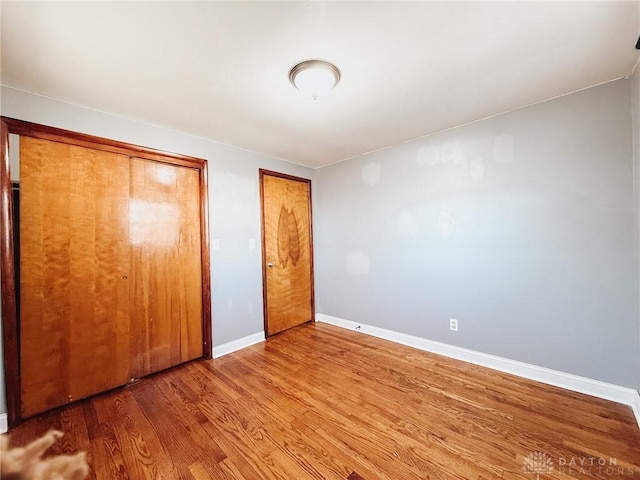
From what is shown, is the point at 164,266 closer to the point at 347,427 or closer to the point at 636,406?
the point at 347,427

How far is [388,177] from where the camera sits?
10.0 feet

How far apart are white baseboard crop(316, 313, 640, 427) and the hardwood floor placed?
0.08 metres

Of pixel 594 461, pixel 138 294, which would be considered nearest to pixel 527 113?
pixel 594 461

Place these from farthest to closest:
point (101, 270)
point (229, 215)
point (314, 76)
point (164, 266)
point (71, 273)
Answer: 1. point (229, 215)
2. point (164, 266)
3. point (101, 270)
4. point (71, 273)
5. point (314, 76)

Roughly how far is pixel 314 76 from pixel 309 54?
0.44 feet

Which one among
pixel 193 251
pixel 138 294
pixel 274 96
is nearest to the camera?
pixel 274 96

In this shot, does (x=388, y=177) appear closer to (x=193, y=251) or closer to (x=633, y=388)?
(x=193, y=251)

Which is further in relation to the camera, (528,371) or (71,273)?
(528,371)

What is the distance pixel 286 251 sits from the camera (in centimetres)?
351

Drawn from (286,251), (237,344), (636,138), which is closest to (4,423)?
(237,344)

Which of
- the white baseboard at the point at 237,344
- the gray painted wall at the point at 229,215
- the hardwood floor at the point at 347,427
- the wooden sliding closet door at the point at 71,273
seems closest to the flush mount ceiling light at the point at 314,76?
the gray painted wall at the point at 229,215

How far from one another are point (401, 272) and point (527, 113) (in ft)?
6.15

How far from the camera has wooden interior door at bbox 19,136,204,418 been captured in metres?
1.81

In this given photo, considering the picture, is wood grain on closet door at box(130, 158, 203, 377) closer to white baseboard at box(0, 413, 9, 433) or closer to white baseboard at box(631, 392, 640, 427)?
white baseboard at box(0, 413, 9, 433)
